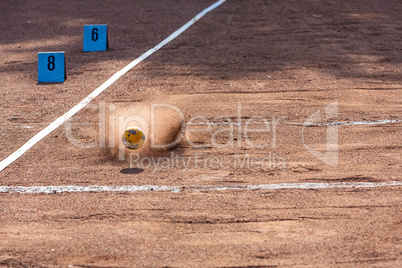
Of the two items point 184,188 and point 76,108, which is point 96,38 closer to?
point 76,108

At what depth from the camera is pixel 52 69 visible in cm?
840

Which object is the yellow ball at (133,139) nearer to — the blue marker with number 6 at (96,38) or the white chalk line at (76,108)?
the white chalk line at (76,108)

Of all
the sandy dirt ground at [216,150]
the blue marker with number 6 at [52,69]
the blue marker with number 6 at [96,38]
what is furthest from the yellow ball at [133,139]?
the blue marker with number 6 at [96,38]

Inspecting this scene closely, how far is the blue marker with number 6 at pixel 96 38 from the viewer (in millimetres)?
10188

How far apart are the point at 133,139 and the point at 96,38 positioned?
5.27 m

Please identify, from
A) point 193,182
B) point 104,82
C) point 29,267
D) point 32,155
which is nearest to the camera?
point 29,267

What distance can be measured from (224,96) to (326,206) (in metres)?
3.37

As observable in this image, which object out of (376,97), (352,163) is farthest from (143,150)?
(376,97)

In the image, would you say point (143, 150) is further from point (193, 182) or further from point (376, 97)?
point (376, 97)

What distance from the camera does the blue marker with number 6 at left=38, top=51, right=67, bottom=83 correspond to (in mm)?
8398

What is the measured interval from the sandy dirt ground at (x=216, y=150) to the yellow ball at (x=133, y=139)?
0.16m

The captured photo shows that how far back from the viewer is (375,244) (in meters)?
3.86

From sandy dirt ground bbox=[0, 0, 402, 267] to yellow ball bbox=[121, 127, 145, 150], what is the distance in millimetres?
160

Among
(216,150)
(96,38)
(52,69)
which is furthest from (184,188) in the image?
(96,38)
